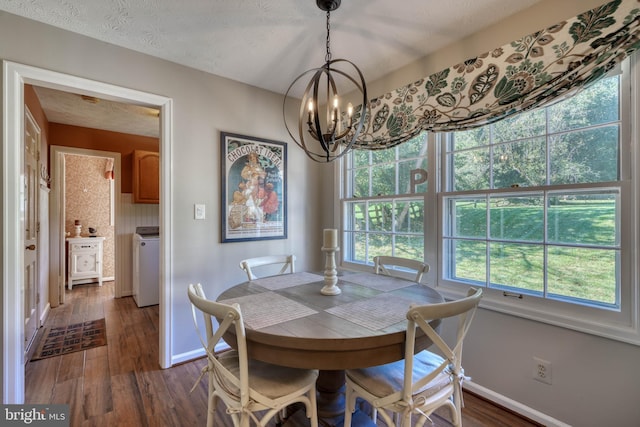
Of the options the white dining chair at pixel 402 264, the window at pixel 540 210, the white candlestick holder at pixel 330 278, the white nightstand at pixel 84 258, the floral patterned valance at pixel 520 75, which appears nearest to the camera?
the floral patterned valance at pixel 520 75

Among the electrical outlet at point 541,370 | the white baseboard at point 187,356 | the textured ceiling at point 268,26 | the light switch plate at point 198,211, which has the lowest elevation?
the white baseboard at point 187,356

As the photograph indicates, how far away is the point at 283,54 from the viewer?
220 centimetres

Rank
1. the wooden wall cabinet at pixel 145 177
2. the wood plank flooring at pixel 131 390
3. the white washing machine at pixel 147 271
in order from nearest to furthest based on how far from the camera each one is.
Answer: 1. the wood plank flooring at pixel 131 390
2. the white washing machine at pixel 147 271
3. the wooden wall cabinet at pixel 145 177

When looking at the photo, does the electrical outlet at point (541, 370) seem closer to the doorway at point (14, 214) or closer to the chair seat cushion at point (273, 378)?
the chair seat cushion at point (273, 378)

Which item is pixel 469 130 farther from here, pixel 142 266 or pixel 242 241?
pixel 142 266

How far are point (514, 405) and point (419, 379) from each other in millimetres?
1020

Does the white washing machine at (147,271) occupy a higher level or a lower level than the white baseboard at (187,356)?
higher

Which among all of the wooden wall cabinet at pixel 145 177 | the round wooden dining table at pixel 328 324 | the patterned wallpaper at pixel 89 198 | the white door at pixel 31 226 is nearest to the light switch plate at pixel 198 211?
the round wooden dining table at pixel 328 324

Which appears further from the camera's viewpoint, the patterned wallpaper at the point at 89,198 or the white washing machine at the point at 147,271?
the patterned wallpaper at the point at 89,198

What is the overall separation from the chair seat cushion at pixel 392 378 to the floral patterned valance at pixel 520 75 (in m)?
1.48

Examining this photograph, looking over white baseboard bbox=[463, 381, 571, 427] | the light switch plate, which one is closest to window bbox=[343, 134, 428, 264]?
white baseboard bbox=[463, 381, 571, 427]

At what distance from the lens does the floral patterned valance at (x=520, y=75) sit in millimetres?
1333

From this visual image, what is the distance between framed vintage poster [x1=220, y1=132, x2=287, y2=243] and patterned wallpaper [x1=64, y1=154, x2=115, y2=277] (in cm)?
400

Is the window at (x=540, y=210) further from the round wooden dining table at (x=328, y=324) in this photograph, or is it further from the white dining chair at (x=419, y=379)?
the white dining chair at (x=419, y=379)
